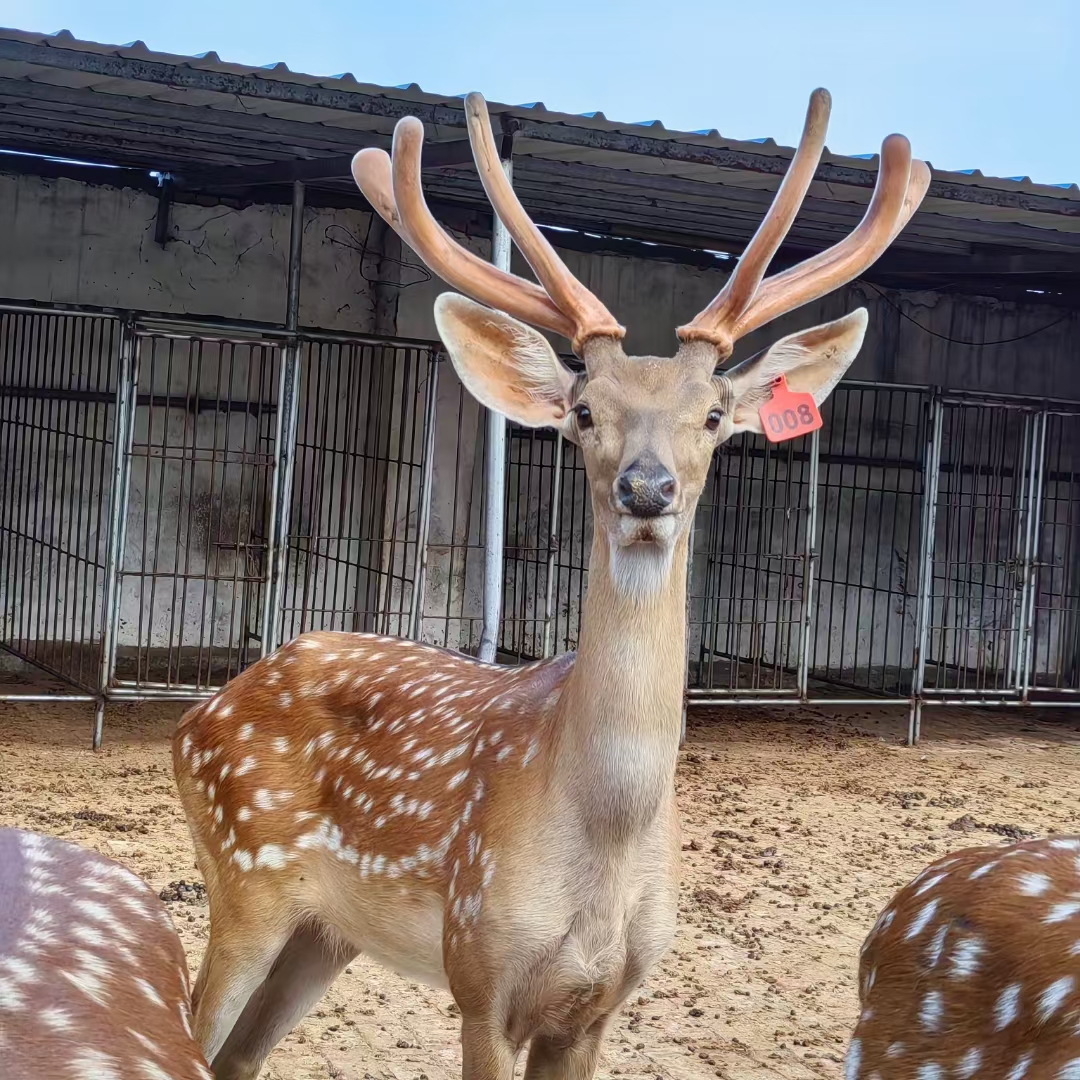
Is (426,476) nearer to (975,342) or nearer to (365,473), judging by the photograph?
(365,473)

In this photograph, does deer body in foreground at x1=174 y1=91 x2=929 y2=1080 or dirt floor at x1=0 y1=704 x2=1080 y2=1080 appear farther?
dirt floor at x1=0 y1=704 x2=1080 y2=1080

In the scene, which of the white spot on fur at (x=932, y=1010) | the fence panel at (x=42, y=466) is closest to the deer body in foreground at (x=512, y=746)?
the white spot on fur at (x=932, y=1010)

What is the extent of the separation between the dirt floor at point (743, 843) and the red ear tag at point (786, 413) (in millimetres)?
1903

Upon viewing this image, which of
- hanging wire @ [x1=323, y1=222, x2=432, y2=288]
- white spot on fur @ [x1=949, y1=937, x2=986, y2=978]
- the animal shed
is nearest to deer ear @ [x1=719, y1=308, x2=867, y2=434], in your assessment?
white spot on fur @ [x1=949, y1=937, x2=986, y2=978]

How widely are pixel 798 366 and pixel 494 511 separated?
3896 millimetres

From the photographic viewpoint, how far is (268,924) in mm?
3357

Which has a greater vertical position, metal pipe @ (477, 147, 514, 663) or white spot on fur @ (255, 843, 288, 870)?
Result: metal pipe @ (477, 147, 514, 663)

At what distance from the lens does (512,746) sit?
3.13 meters

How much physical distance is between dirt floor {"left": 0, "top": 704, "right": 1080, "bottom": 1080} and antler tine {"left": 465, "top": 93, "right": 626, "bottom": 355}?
2094mm

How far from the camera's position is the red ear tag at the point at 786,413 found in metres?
3.21

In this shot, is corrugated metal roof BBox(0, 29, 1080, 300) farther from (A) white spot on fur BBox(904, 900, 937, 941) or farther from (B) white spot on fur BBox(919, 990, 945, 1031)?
(B) white spot on fur BBox(919, 990, 945, 1031)

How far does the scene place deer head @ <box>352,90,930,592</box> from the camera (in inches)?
112

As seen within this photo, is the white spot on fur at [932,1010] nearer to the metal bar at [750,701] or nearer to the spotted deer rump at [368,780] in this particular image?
the spotted deer rump at [368,780]

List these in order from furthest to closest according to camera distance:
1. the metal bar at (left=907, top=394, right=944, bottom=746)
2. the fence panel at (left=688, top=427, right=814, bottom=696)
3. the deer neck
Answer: the fence panel at (left=688, top=427, right=814, bottom=696), the metal bar at (left=907, top=394, right=944, bottom=746), the deer neck
